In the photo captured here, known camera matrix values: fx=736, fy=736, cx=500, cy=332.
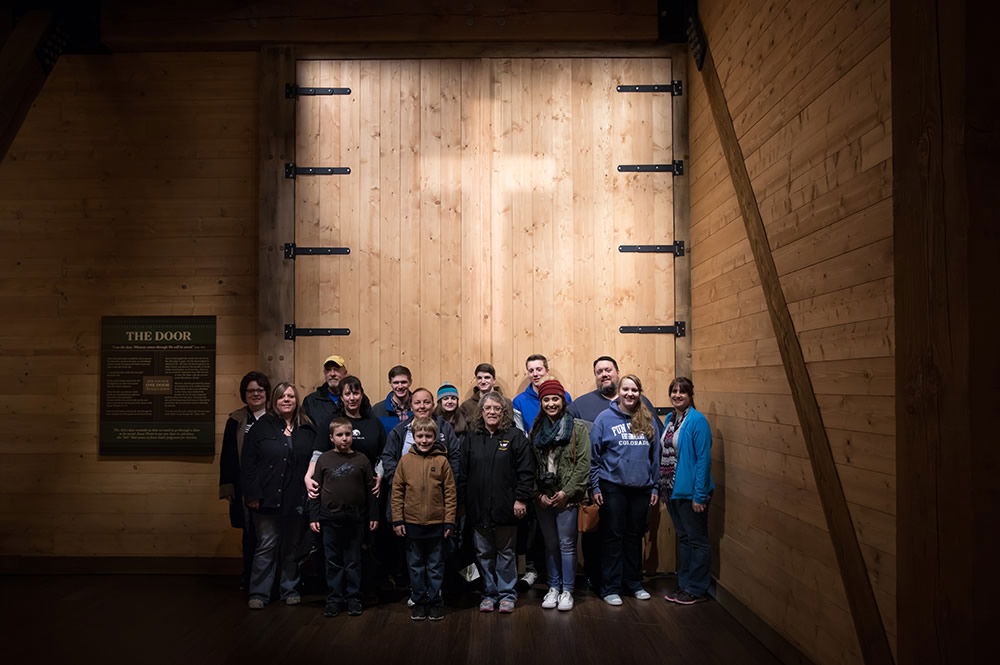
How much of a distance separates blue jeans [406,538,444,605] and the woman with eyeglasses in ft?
3.79

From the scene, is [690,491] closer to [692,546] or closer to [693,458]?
[693,458]

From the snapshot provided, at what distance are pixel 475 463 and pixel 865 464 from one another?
7.42ft

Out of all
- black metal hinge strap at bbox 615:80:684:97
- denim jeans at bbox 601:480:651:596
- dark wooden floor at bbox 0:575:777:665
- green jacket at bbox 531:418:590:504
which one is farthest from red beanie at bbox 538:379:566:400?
black metal hinge strap at bbox 615:80:684:97

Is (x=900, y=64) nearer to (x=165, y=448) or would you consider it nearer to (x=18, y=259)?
(x=165, y=448)

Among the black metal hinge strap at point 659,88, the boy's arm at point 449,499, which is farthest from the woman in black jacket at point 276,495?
the black metal hinge strap at point 659,88

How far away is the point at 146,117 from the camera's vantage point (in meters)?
5.64

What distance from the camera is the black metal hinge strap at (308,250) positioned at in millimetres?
5504

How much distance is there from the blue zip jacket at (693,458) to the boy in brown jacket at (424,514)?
56.0 inches

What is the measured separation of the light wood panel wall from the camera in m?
5.44

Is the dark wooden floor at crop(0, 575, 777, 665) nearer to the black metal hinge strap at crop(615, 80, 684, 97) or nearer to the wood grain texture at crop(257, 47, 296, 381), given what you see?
the wood grain texture at crop(257, 47, 296, 381)

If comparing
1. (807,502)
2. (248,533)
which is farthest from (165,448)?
(807,502)

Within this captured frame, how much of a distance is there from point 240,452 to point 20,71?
2977 millimetres

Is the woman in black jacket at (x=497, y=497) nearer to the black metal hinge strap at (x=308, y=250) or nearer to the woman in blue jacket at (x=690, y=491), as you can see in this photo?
the woman in blue jacket at (x=690, y=491)

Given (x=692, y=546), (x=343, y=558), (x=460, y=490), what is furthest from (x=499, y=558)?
(x=692, y=546)
